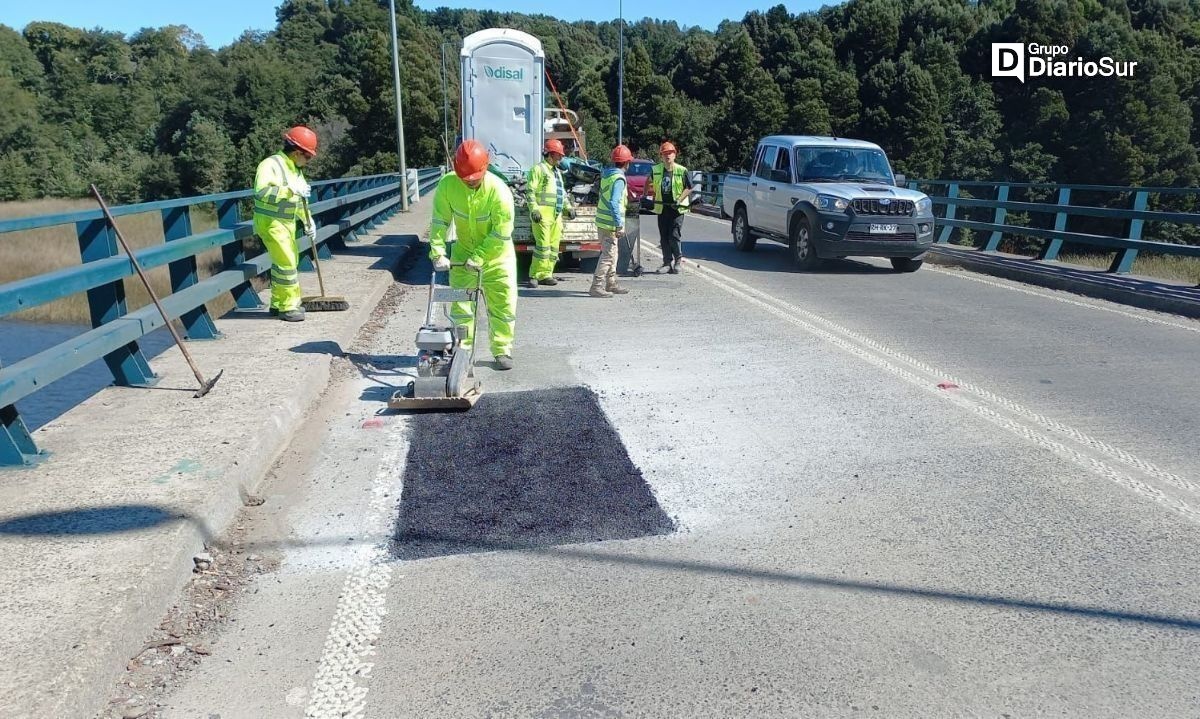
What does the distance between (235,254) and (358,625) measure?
6491 mm

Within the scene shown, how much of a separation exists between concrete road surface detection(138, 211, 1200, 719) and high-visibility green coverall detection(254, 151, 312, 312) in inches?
58.9

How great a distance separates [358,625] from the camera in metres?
3.58

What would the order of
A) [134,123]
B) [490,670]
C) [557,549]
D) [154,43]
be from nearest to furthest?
[490,670] → [557,549] → [134,123] → [154,43]

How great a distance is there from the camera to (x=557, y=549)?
4223 mm

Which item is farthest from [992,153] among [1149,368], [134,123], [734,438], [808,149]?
[134,123]

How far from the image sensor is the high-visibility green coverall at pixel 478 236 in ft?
22.4

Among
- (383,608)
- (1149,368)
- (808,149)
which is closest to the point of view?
(383,608)

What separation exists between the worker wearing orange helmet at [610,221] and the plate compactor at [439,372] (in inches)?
192

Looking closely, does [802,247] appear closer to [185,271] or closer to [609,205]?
[609,205]

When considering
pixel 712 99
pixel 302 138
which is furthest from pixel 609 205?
pixel 712 99

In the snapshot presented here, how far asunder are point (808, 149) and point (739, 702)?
12773 mm

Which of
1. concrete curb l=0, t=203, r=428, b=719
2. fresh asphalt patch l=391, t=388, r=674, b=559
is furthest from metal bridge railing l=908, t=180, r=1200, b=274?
concrete curb l=0, t=203, r=428, b=719

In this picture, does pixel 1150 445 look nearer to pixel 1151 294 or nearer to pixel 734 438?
pixel 734 438
